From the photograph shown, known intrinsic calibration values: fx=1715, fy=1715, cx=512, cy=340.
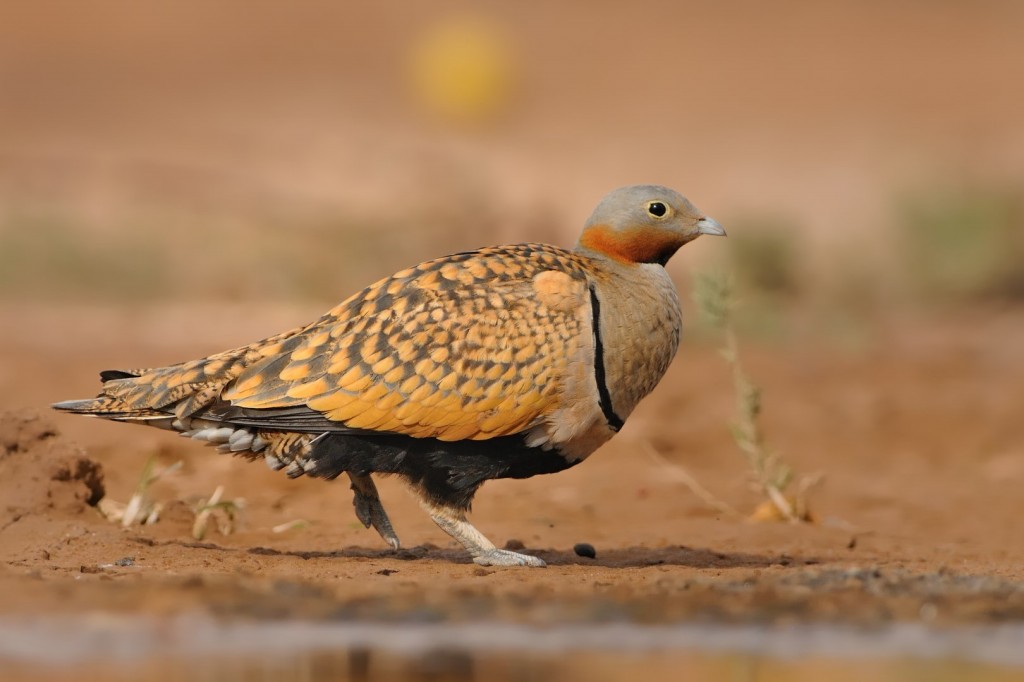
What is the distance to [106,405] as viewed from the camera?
7.50 m

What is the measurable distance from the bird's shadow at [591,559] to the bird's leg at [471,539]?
0.70ft

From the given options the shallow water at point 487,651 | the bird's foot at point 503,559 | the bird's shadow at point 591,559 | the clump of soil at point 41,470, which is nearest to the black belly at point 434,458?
the bird's foot at point 503,559

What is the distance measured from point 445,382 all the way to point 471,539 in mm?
745

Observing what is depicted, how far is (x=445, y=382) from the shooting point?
7121 millimetres

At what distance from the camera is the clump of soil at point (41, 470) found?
8.12 m

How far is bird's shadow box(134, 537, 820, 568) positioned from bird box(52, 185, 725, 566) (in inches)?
19.9

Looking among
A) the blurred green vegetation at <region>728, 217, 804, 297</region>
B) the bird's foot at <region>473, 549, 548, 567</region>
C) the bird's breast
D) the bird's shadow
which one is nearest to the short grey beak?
the bird's breast

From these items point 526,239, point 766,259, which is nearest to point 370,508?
point 526,239

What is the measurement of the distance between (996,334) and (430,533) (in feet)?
27.2

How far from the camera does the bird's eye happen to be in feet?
25.6

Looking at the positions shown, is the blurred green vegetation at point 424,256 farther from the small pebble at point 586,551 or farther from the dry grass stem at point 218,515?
the small pebble at point 586,551

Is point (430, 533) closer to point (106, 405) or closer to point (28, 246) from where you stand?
point (106, 405)

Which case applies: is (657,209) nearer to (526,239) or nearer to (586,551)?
(586,551)

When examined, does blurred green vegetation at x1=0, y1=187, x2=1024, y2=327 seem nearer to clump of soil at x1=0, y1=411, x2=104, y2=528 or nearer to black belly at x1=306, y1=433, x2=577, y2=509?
clump of soil at x1=0, y1=411, x2=104, y2=528
